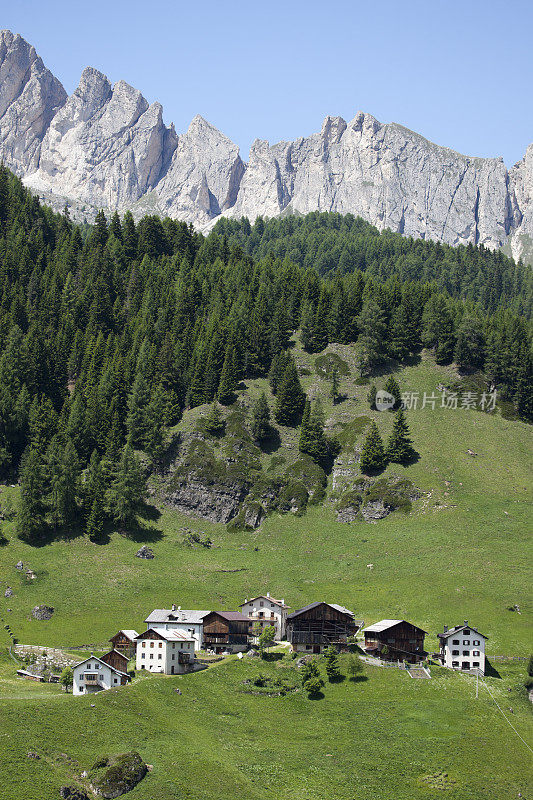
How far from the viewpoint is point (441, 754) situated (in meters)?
63.4

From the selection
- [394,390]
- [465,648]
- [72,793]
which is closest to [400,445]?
[394,390]

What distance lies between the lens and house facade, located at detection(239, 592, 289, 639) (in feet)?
312

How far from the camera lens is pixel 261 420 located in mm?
140125

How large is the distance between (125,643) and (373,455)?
196ft

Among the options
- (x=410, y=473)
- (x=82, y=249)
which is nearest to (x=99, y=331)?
(x=82, y=249)

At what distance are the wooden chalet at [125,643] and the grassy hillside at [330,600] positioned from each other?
13.2 ft

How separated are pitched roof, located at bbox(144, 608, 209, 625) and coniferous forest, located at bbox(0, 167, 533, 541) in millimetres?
29337

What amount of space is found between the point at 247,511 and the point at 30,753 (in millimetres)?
73327

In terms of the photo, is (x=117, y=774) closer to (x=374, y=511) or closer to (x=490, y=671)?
(x=490, y=671)

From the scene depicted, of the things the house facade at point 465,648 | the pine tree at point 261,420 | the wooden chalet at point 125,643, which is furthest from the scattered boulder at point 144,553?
the house facade at point 465,648

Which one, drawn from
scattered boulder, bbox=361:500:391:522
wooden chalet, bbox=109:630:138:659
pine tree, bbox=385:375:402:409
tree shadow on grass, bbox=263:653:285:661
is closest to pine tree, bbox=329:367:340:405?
pine tree, bbox=385:375:402:409

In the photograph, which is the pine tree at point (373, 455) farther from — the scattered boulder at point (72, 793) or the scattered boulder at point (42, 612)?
the scattered boulder at point (72, 793)

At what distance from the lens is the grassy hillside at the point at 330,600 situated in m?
59.6

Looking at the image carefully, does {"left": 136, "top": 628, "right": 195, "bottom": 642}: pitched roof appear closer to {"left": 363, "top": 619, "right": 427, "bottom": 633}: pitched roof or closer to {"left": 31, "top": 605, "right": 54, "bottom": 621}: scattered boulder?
{"left": 31, "top": 605, "right": 54, "bottom": 621}: scattered boulder
